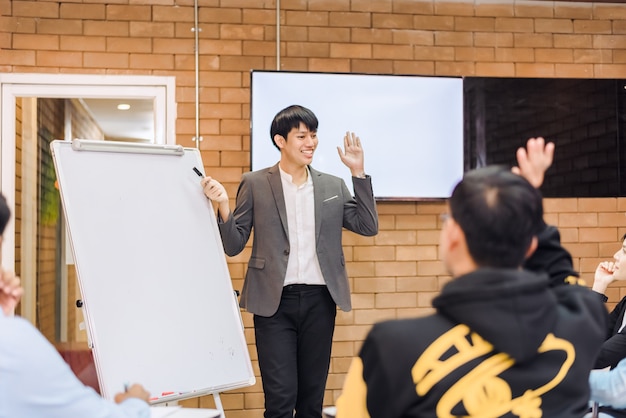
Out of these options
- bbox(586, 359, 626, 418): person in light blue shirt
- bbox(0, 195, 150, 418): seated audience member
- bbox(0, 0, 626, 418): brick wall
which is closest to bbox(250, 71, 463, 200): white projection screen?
bbox(0, 0, 626, 418): brick wall

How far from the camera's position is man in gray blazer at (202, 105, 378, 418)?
2.88m

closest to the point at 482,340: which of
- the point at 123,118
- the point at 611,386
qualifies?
the point at 611,386

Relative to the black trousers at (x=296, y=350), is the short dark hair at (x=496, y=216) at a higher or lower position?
higher

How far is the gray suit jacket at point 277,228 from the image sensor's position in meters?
2.89

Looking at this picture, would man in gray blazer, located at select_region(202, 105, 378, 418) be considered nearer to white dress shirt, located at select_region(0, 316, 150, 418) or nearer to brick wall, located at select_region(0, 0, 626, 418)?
brick wall, located at select_region(0, 0, 626, 418)

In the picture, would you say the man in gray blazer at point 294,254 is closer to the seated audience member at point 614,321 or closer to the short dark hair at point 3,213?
the seated audience member at point 614,321

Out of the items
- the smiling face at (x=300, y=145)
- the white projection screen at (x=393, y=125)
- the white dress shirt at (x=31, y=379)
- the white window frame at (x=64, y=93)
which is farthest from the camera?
the white projection screen at (x=393, y=125)

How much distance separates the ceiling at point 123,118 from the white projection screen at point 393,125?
2040 millimetres

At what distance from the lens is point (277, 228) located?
2.95 metres

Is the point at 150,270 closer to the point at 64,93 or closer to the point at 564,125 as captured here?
the point at 64,93

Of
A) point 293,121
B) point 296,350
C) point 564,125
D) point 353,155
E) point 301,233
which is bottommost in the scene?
point 296,350

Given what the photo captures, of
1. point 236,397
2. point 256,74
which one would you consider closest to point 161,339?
point 236,397

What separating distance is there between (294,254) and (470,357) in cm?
182

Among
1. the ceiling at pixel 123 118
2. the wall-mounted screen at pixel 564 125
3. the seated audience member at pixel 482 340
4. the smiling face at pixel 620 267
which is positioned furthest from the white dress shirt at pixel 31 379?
the ceiling at pixel 123 118
